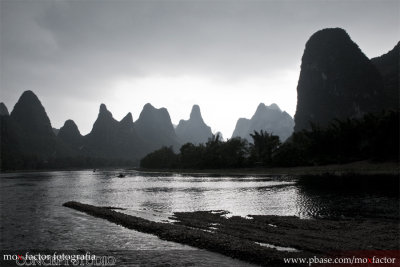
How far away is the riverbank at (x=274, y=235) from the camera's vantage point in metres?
12.0

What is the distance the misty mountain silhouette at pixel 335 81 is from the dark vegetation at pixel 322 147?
214 ft

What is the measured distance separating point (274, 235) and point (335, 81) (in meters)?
177

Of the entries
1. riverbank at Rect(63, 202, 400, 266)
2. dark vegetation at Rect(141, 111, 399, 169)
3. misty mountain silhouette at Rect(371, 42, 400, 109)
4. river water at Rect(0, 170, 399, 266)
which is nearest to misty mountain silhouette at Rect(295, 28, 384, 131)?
misty mountain silhouette at Rect(371, 42, 400, 109)

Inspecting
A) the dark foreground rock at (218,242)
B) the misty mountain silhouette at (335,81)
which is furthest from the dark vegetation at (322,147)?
the misty mountain silhouette at (335,81)

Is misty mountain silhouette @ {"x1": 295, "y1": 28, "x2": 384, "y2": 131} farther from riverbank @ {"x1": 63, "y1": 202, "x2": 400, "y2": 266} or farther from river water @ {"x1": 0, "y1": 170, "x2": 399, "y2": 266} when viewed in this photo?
riverbank @ {"x1": 63, "y1": 202, "x2": 400, "y2": 266}

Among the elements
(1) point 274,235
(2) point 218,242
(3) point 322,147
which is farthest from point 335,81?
(2) point 218,242

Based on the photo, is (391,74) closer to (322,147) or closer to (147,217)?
(322,147)

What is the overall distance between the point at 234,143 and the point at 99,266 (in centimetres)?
9204

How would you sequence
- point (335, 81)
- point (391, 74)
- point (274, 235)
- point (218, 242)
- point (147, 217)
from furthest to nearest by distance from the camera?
point (335, 81), point (391, 74), point (147, 217), point (274, 235), point (218, 242)

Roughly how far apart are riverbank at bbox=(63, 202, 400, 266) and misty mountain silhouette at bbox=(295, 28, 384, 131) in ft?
459

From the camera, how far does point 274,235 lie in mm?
14773

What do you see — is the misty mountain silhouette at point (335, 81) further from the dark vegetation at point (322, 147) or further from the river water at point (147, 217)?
the river water at point (147, 217)

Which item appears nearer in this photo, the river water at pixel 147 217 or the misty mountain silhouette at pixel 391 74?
the river water at pixel 147 217

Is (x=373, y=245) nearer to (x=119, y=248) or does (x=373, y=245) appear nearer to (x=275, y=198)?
(x=119, y=248)
